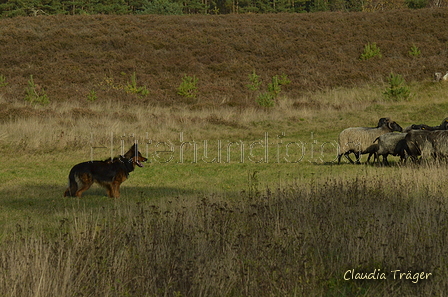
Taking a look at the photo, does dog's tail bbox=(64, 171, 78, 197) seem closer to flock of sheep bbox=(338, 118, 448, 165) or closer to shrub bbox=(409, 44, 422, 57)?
flock of sheep bbox=(338, 118, 448, 165)

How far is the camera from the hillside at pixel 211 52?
37.6 m

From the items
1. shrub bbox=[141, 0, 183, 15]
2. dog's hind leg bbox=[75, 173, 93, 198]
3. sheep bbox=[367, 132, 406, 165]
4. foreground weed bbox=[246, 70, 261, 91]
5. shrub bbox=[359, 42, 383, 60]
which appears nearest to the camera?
dog's hind leg bbox=[75, 173, 93, 198]

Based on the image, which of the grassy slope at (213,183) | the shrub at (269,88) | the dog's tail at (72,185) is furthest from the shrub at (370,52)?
the dog's tail at (72,185)

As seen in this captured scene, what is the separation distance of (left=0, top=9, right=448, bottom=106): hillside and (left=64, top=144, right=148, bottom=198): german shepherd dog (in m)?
19.8

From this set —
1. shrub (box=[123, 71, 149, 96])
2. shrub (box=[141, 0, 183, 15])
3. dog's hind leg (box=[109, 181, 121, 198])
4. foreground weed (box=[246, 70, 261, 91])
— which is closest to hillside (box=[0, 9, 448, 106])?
shrub (box=[123, 71, 149, 96])

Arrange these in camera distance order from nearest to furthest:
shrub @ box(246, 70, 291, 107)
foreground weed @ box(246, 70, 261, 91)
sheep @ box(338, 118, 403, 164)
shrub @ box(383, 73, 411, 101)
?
sheep @ box(338, 118, 403, 164) → shrub @ box(246, 70, 291, 107) → shrub @ box(383, 73, 411, 101) → foreground weed @ box(246, 70, 261, 91)

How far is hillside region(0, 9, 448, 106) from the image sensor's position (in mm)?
37562

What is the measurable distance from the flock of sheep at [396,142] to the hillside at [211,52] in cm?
1473

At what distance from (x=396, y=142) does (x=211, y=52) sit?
102 ft

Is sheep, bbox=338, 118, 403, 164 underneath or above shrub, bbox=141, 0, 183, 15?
underneath

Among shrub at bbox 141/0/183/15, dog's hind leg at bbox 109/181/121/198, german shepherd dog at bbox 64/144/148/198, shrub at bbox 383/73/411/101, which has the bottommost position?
dog's hind leg at bbox 109/181/121/198

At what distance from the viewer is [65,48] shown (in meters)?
46.7

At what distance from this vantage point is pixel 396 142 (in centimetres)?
1617

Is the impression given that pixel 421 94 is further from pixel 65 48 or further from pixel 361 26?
pixel 65 48
